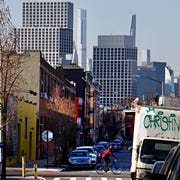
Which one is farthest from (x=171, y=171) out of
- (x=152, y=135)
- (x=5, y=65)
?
(x=5, y=65)

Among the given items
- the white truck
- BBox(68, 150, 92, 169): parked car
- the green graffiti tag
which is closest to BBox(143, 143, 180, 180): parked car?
the green graffiti tag

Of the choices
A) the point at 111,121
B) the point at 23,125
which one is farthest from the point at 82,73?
the point at 23,125

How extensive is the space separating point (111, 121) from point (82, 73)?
137 ft

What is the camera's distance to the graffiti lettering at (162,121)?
74.8 feet

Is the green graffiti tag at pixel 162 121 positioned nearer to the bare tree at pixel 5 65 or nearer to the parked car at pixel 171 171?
the bare tree at pixel 5 65

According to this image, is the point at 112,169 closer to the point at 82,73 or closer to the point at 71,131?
the point at 71,131

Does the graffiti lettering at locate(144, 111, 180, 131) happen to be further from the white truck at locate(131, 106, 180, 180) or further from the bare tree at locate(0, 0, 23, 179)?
the bare tree at locate(0, 0, 23, 179)

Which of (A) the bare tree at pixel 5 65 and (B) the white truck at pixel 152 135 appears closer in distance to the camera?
(B) the white truck at pixel 152 135

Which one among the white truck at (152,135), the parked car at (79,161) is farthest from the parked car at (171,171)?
the parked car at (79,161)

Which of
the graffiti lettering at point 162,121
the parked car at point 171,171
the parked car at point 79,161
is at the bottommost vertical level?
the parked car at point 79,161

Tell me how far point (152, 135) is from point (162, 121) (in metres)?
0.80

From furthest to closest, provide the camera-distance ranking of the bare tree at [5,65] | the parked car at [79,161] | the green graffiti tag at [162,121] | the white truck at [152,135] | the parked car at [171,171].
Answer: the parked car at [79,161] → the bare tree at [5,65] → the white truck at [152,135] → the green graffiti tag at [162,121] → the parked car at [171,171]

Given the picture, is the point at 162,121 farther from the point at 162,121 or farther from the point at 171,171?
the point at 171,171

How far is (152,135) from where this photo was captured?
2356cm
